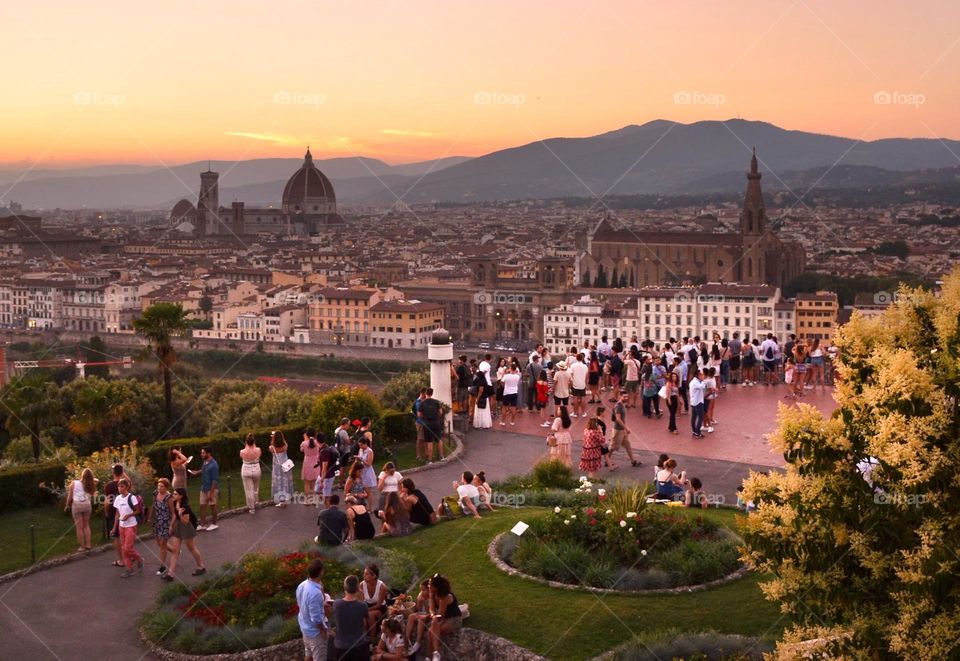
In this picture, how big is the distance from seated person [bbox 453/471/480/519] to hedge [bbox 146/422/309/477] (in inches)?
98.9

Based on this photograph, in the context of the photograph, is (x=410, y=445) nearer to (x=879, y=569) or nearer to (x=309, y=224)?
(x=879, y=569)

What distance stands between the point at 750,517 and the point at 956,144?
→ 632ft

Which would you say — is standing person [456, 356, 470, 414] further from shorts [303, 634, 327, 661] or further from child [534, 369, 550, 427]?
Result: shorts [303, 634, 327, 661]

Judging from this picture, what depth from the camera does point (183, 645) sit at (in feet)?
19.9

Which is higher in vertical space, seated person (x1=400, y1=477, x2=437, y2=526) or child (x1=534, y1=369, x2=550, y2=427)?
child (x1=534, y1=369, x2=550, y2=427)

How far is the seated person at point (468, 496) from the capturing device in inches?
306

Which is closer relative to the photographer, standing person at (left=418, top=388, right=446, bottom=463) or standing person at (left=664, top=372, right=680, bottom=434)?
standing person at (left=418, top=388, right=446, bottom=463)

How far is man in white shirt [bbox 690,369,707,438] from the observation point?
962 cm

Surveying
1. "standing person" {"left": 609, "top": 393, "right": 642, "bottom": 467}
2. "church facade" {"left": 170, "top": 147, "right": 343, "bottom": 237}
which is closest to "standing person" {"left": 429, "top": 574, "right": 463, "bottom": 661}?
"standing person" {"left": 609, "top": 393, "right": 642, "bottom": 467}

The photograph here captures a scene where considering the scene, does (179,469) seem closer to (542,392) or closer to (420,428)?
(420,428)

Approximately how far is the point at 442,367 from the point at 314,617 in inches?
189

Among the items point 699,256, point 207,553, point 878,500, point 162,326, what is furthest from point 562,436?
point 699,256

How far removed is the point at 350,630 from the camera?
18.3 ft

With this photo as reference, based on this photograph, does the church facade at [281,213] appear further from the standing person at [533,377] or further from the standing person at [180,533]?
the standing person at [180,533]
